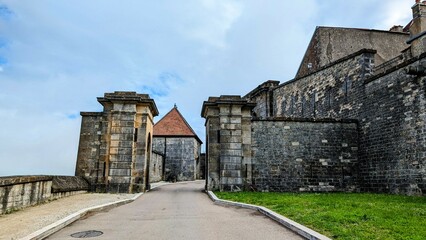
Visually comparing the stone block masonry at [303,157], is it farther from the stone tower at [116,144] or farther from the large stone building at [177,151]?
the large stone building at [177,151]

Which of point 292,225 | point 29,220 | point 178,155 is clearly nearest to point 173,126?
point 178,155

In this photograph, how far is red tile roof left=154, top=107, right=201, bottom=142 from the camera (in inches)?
1393

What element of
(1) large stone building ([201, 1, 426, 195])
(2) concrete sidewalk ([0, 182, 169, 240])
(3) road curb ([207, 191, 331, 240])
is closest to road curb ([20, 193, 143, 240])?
(2) concrete sidewalk ([0, 182, 169, 240])

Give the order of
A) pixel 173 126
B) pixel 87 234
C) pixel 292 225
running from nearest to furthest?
pixel 87 234
pixel 292 225
pixel 173 126

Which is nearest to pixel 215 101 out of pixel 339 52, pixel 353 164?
pixel 353 164

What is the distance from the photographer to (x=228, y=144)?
576 inches

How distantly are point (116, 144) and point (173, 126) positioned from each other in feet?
72.5

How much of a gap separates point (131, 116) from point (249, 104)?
5550 millimetres

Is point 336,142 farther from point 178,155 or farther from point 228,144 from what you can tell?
point 178,155

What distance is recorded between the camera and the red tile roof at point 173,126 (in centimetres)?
3538

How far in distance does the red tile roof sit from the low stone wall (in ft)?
73.6

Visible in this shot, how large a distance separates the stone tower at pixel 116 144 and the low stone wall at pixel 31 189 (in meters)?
1.39

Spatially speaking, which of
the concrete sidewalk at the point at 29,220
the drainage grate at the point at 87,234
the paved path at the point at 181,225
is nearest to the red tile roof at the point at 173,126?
the concrete sidewalk at the point at 29,220

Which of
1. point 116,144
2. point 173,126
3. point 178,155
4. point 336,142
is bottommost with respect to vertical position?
point 116,144
